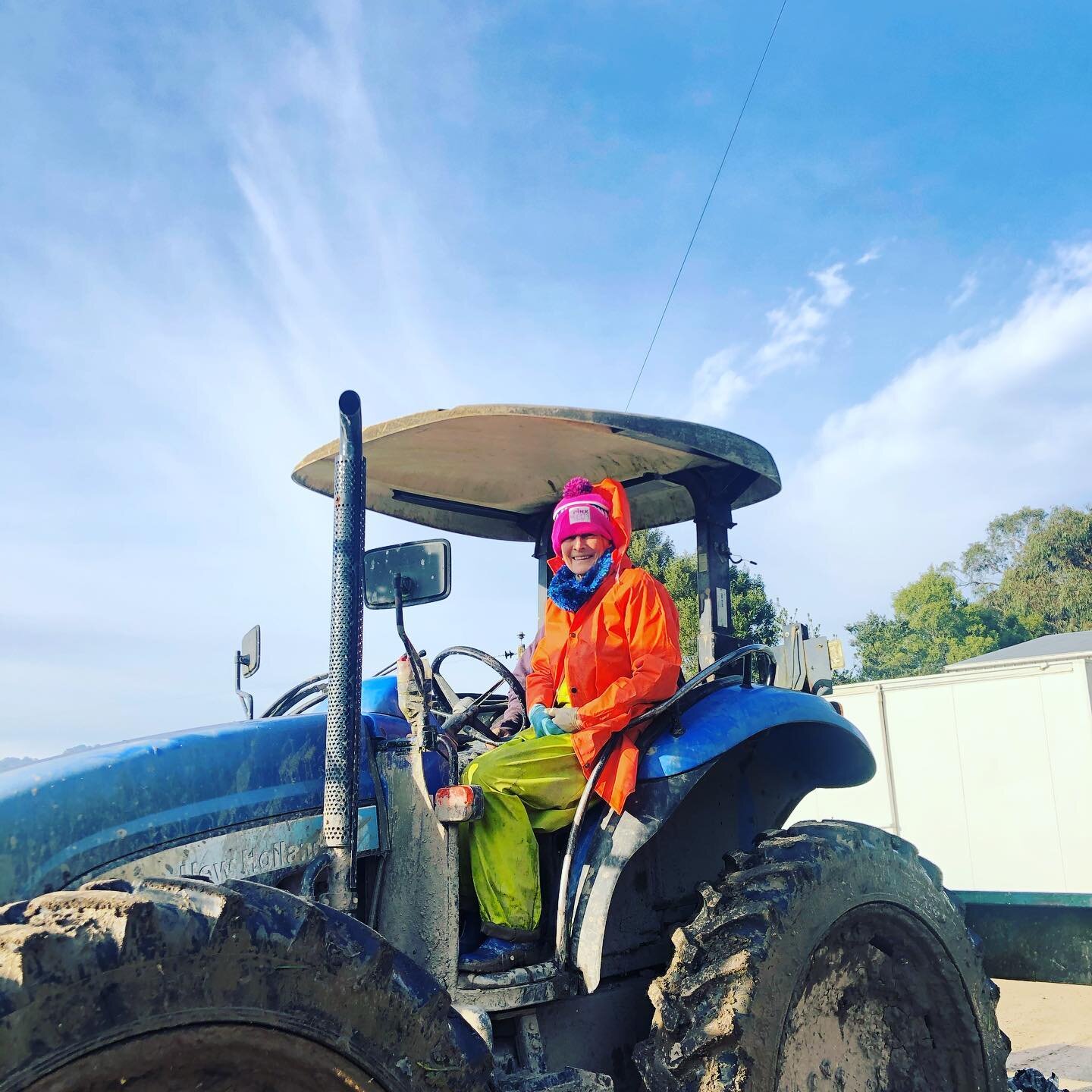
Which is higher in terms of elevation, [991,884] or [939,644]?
[939,644]

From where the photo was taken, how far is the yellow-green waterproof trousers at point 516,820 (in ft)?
8.79

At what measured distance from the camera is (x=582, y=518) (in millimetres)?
3326

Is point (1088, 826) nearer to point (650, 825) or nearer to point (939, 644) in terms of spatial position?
point (650, 825)

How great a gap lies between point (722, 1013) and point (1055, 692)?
26.0 feet

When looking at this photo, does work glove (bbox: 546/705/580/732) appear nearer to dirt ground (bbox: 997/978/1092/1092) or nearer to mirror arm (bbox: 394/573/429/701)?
mirror arm (bbox: 394/573/429/701)

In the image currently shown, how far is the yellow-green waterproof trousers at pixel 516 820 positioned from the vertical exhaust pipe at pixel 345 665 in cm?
58

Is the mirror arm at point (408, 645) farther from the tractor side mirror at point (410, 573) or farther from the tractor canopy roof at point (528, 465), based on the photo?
the tractor canopy roof at point (528, 465)

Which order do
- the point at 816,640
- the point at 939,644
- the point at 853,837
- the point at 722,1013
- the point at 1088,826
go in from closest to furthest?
the point at 722,1013 < the point at 853,837 < the point at 816,640 < the point at 1088,826 < the point at 939,644

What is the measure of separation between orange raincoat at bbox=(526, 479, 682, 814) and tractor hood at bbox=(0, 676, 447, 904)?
0.47m

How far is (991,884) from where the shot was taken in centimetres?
958

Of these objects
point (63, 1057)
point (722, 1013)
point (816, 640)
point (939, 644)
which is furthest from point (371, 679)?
point (939, 644)

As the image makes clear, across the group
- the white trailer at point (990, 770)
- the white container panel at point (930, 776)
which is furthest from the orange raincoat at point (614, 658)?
the white container panel at point (930, 776)

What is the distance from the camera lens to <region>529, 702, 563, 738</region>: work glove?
297 cm

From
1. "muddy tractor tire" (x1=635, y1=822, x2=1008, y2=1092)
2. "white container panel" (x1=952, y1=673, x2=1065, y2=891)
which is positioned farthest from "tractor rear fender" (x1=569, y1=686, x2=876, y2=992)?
"white container panel" (x1=952, y1=673, x2=1065, y2=891)
